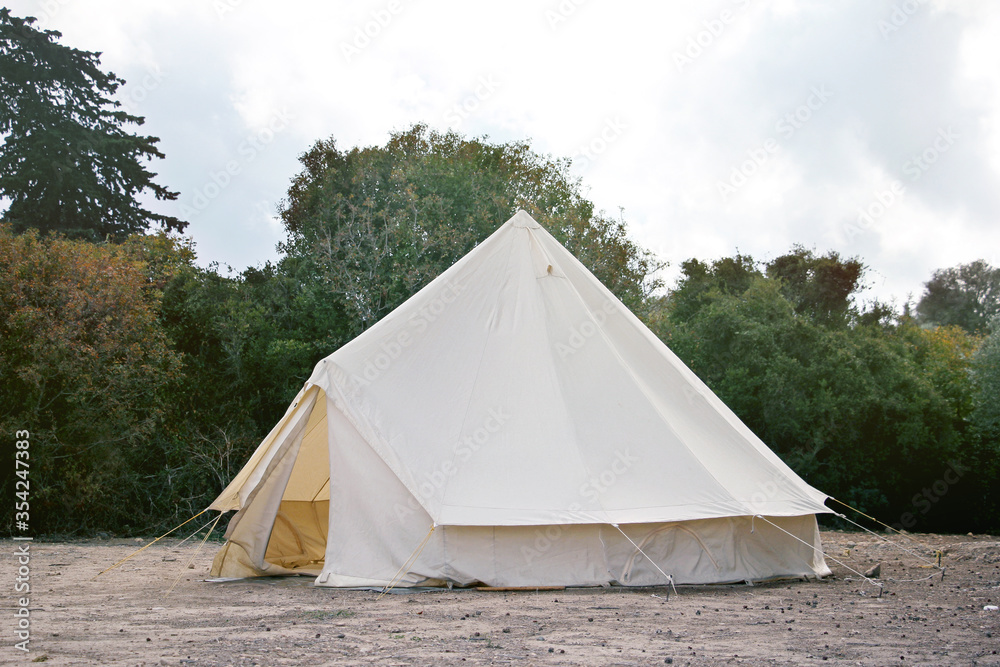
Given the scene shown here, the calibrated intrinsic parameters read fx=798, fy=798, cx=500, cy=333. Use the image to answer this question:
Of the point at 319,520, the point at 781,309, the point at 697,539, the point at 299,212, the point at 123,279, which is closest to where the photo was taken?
the point at 697,539

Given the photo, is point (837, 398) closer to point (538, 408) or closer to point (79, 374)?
point (538, 408)

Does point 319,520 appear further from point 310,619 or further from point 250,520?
point 310,619

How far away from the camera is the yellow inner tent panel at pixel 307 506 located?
9430mm

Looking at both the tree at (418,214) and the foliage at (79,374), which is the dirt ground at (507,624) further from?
the tree at (418,214)

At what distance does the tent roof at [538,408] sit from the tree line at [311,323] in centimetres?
715

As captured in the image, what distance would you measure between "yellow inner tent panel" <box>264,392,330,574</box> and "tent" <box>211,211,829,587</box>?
1047mm

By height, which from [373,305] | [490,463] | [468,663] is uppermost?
[373,305]

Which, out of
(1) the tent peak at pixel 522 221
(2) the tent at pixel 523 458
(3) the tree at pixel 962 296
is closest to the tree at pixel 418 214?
(1) the tent peak at pixel 522 221

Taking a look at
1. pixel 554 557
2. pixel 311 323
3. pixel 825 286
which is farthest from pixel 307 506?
pixel 825 286

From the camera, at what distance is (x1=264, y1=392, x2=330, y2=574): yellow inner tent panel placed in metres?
9.43

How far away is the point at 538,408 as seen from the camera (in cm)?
749

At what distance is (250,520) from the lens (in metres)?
7.80

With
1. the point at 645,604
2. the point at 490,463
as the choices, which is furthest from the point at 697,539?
the point at 490,463

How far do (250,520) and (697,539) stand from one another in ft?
13.9
